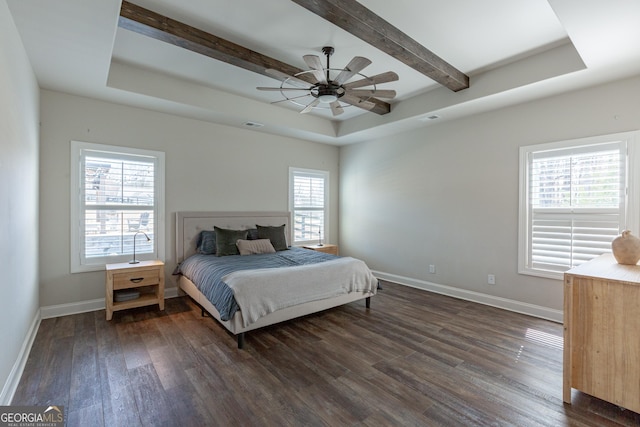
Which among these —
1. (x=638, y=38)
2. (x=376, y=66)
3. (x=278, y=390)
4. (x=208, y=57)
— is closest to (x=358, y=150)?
(x=376, y=66)

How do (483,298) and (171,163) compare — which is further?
(171,163)

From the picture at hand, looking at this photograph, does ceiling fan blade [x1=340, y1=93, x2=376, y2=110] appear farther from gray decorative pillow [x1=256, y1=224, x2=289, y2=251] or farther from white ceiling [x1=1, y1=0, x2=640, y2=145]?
gray decorative pillow [x1=256, y1=224, x2=289, y2=251]

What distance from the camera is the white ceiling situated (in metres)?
2.24

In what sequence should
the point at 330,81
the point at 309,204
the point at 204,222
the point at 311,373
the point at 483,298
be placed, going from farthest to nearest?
the point at 309,204, the point at 204,222, the point at 483,298, the point at 330,81, the point at 311,373

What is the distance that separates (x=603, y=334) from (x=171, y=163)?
489cm

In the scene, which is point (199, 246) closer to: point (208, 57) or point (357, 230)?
point (208, 57)

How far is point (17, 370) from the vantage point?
2.21 meters

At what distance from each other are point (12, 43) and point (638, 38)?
475cm

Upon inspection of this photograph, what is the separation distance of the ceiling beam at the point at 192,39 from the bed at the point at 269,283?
1999 mm

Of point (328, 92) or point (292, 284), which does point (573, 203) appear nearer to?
point (328, 92)

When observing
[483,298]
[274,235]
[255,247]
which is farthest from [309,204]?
[483,298]

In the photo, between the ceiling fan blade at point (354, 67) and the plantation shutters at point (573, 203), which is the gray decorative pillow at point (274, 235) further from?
the plantation shutters at point (573, 203)

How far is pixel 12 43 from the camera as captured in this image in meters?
2.14

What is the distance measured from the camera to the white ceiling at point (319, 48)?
88.0 inches
